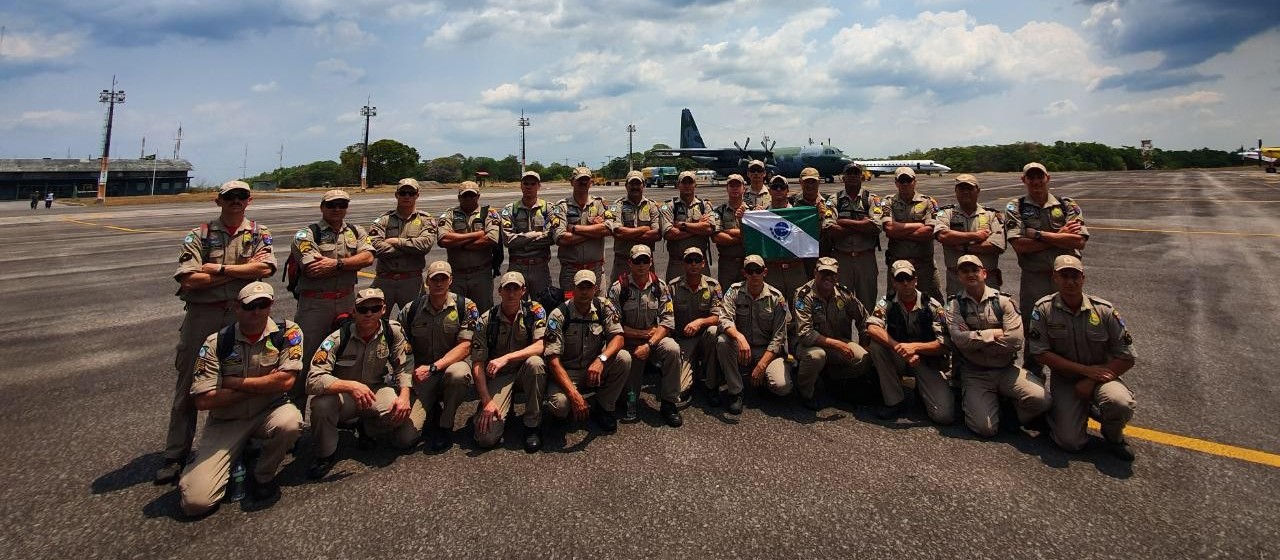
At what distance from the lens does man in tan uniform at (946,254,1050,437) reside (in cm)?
494

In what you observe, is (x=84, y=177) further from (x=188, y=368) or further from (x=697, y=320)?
(x=697, y=320)

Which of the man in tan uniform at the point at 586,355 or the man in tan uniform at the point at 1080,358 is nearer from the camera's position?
the man in tan uniform at the point at 1080,358

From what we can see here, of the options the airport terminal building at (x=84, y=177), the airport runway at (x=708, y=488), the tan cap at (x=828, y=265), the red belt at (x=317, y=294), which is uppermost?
the airport terminal building at (x=84, y=177)

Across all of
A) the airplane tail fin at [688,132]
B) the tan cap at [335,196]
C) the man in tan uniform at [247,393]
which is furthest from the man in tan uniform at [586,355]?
the airplane tail fin at [688,132]

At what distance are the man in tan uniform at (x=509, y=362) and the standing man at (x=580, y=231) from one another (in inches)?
55.5

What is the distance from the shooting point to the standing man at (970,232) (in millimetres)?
6281

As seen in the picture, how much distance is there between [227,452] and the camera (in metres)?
4.09

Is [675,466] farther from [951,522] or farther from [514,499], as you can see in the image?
[951,522]

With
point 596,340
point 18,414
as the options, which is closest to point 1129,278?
point 596,340

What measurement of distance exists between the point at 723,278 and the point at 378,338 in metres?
4.46

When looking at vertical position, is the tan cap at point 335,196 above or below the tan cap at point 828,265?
above

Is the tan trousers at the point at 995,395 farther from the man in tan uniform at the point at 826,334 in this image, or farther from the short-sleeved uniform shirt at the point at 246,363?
the short-sleeved uniform shirt at the point at 246,363

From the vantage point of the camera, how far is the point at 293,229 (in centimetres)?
2406

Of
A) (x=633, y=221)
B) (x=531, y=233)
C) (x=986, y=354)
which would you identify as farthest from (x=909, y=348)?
(x=531, y=233)
